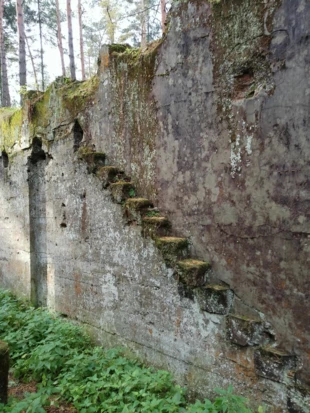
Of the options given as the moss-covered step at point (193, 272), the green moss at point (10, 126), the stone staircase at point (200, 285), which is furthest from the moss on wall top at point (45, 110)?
the moss-covered step at point (193, 272)

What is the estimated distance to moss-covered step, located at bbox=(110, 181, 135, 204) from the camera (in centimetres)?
443

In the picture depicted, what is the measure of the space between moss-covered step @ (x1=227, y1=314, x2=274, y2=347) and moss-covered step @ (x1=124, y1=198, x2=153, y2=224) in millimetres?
1587

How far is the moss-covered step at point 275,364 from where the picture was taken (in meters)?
2.87

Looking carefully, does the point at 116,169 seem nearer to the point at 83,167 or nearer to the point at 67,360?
the point at 83,167

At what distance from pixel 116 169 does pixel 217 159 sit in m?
1.67

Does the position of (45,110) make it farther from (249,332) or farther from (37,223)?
(249,332)

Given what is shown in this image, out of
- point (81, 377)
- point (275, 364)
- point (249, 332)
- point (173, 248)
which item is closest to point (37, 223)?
point (81, 377)

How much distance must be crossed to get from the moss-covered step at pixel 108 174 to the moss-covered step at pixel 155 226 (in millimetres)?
895

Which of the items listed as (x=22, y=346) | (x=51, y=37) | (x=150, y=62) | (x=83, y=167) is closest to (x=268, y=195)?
(x=150, y=62)

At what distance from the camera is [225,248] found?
3.45m

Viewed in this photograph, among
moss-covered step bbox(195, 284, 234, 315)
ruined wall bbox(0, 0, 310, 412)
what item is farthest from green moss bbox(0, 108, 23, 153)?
moss-covered step bbox(195, 284, 234, 315)

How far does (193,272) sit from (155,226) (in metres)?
0.73

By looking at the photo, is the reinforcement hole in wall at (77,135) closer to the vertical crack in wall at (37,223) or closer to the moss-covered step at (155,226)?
the vertical crack in wall at (37,223)

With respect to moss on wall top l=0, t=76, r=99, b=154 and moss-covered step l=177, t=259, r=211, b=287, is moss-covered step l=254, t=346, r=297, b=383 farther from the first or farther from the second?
moss on wall top l=0, t=76, r=99, b=154
